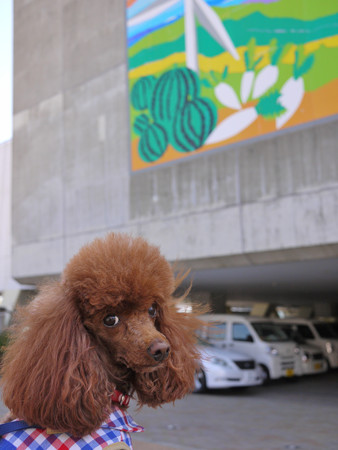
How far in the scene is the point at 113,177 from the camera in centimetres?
1149

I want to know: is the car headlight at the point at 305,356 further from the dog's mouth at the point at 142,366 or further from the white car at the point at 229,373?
the dog's mouth at the point at 142,366

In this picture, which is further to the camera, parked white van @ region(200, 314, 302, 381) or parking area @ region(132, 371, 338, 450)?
parked white van @ region(200, 314, 302, 381)

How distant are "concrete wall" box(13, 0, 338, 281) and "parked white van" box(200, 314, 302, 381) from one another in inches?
96.4

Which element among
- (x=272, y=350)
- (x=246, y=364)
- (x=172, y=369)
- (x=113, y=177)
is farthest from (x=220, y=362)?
(x=172, y=369)

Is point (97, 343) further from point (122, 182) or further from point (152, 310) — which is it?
point (122, 182)

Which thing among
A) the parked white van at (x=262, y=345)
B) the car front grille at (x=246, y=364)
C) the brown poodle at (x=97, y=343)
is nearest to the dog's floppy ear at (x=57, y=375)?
the brown poodle at (x=97, y=343)

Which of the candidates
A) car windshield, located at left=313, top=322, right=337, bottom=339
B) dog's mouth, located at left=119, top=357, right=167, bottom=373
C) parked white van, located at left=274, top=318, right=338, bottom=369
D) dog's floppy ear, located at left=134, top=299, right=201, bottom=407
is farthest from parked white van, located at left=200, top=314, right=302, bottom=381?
dog's mouth, located at left=119, top=357, right=167, bottom=373

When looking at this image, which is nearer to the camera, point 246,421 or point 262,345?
point 246,421

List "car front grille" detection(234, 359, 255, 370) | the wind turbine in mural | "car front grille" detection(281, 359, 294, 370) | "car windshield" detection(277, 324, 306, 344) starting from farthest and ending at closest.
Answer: "car windshield" detection(277, 324, 306, 344) → "car front grille" detection(281, 359, 294, 370) → "car front grille" detection(234, 359, 255, 370) → the wind turbine in mural

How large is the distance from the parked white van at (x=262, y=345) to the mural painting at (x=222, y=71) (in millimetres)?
4331

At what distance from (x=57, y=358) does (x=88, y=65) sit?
11933mm

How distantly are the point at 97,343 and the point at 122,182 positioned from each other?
971 cm

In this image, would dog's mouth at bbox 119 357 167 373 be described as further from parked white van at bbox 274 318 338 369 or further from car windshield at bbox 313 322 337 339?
car windshield at bbox 313 322 337 339

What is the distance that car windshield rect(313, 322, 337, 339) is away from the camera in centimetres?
1443
